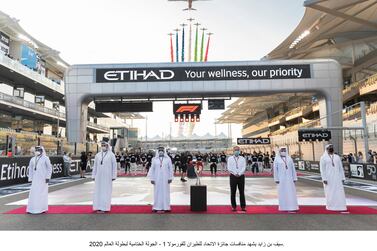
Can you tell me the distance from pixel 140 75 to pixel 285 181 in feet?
41.5

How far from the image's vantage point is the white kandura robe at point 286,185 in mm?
7648

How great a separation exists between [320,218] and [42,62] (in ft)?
164

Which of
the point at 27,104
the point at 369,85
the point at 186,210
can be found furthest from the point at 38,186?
the point at 369,85

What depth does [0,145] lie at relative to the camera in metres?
13.7

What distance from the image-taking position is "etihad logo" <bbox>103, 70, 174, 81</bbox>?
59.3 feet

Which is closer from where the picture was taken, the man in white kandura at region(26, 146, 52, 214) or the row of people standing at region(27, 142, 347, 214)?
the man in white kandura at region(26, 146, 52, 214)

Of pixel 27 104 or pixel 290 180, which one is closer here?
pixel 290 180

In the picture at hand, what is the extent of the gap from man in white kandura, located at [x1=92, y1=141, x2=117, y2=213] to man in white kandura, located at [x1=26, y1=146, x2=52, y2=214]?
132 centimetres

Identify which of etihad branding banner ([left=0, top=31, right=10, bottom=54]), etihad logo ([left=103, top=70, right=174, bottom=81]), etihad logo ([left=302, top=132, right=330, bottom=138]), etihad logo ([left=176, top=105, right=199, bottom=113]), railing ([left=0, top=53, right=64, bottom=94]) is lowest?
etihad logo ([left=302, top=132, right=330, bottom=138])

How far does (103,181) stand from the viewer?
8.01 meters

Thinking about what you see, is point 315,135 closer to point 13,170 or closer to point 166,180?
point 166,180

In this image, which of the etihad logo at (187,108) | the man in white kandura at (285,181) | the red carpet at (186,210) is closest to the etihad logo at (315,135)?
the etihad logo at (187,108)

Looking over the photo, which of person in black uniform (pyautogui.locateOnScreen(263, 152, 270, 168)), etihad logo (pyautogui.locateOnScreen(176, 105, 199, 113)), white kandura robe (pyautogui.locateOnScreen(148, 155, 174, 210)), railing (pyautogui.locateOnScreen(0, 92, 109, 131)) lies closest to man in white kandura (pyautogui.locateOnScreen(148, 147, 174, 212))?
white kandura robe (pyautogui.locateOnScreen(148, 155, 174, 210))

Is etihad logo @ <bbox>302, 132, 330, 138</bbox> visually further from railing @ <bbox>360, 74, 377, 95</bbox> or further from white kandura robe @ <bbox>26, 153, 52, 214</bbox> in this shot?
railing @ <bbox>360, 74, 377, 95</bbox>
